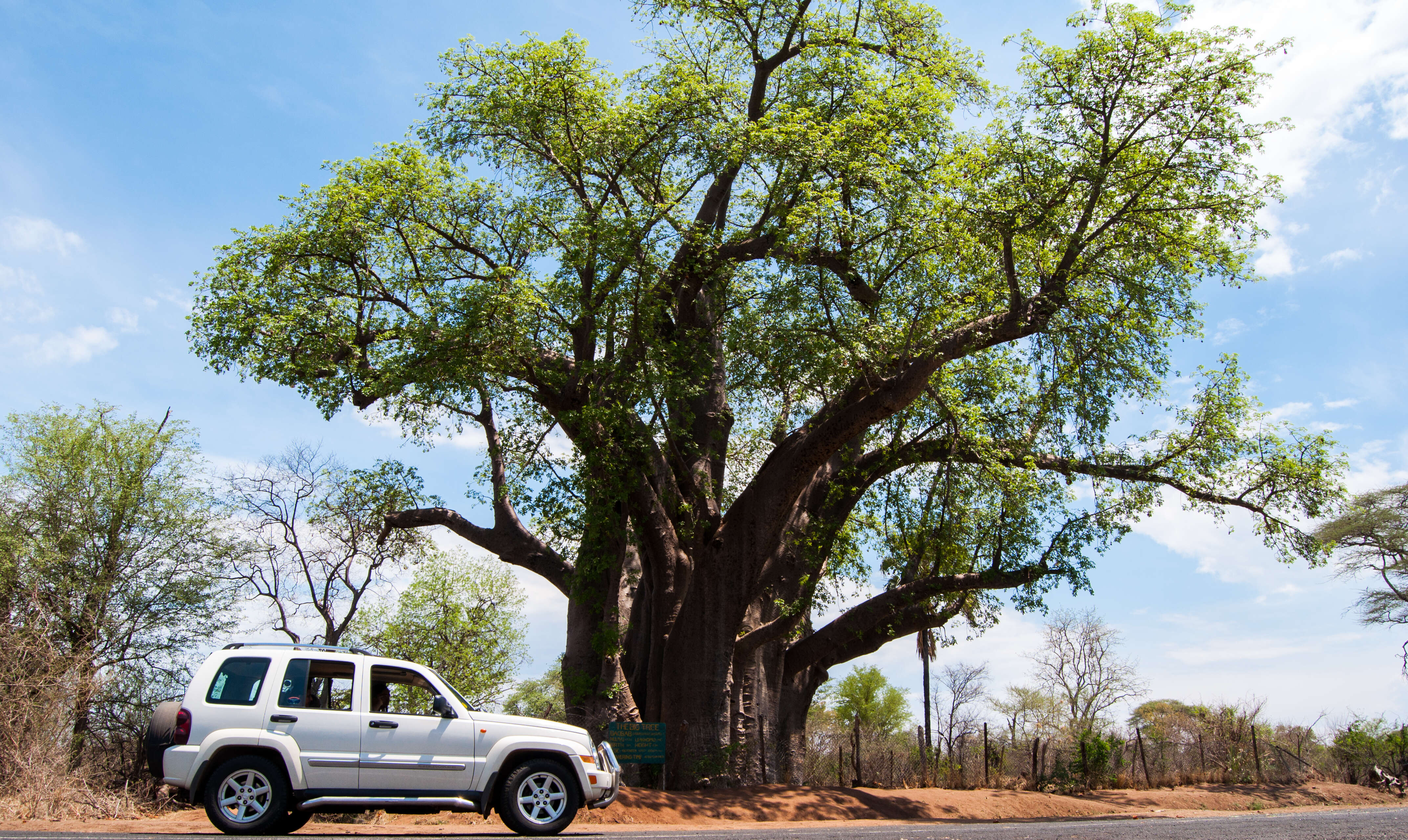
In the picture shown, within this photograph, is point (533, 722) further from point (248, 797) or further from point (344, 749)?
point (248, 797)

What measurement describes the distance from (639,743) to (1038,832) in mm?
6646

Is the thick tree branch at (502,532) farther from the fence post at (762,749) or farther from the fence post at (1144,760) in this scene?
the fence post at (1144,760)

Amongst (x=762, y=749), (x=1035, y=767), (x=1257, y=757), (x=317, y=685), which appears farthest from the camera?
(x=1257, y=757)

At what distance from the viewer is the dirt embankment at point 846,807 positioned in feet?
33.2

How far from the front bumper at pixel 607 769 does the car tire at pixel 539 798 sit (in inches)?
9.0

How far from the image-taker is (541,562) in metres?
17.6

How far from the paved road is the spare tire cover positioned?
0.59 meters

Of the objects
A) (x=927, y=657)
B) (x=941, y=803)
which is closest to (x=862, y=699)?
(x=927, y=657)

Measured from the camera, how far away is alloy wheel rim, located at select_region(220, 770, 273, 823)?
25.1ft

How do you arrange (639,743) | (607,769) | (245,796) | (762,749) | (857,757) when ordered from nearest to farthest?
(245,796) → (607,769) → (639,743) → (762,749) → (857,757)

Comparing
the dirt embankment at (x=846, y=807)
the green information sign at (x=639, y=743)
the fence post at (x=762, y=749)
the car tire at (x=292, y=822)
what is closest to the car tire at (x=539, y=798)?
the dirt embankment at (x=846, y=807)

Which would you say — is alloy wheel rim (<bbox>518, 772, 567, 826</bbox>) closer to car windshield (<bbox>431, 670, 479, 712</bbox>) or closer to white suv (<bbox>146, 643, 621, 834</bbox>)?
white suv (<bbox>146, 643, 621, 834</bbox>)

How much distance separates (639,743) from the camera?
14.9 m

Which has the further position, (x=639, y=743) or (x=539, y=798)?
(x=639, y=743)
